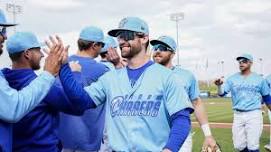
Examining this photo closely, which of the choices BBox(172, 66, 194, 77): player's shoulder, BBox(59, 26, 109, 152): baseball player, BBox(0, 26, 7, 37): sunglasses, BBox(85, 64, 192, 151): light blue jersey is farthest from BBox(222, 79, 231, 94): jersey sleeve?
BBox(0, 26, 7, 37): sunglasses

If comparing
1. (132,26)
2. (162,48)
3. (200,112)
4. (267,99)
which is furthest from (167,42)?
(267,99)

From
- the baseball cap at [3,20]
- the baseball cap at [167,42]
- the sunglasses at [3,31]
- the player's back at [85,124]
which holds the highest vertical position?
the baseball cap at [3,20]

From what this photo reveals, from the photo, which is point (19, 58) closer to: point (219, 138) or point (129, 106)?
point (129, 106)

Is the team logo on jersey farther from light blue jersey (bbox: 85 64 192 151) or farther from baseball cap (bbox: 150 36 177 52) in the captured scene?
baseball cap (bbox: 150 36 177 52)

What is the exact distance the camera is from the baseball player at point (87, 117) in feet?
16.9

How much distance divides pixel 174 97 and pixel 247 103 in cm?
660

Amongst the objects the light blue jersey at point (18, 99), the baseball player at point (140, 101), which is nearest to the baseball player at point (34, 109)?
the baseball player at point (140, 101)

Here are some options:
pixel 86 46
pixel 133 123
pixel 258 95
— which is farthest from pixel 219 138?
pixel 133 123

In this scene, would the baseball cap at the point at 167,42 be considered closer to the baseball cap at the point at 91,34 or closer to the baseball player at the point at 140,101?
the baseball cap at the point at 91,34

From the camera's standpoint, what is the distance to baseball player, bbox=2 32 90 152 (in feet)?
13.5

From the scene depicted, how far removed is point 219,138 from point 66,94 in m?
12.6

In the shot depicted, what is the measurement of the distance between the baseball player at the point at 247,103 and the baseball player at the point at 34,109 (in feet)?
20.7

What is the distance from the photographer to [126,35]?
14.3ft

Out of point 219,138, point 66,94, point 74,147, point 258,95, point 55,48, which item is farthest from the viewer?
point 219,138
